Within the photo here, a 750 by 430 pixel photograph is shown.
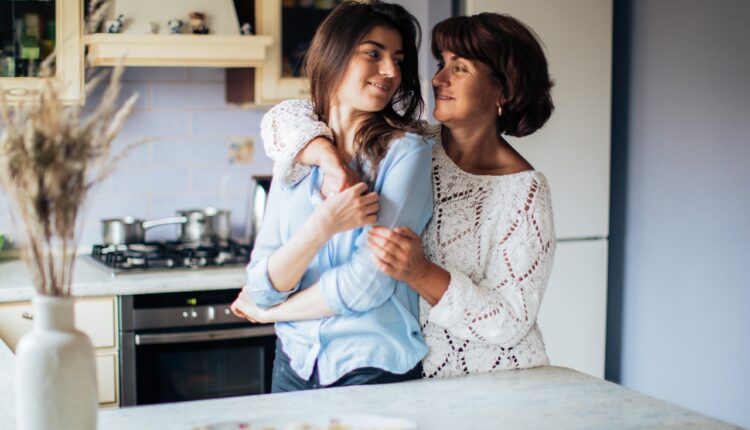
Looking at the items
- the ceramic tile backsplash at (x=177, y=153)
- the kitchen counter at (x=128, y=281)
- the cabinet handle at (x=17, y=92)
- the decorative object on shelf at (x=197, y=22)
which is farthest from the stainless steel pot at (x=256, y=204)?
the cabinet handle at (x=17, y=92)

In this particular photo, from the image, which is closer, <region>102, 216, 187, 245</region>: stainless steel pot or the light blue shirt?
the light blue shirt

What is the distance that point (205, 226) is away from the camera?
3.56m

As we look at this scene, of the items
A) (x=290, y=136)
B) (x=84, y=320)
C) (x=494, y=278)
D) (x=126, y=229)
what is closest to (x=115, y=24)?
(x=126, y=229)

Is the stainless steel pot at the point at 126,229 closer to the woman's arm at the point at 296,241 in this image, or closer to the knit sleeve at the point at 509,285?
the woman's arm at the point at 296,241

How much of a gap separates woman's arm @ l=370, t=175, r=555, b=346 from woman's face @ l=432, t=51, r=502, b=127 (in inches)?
8.6

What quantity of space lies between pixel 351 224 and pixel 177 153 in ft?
6.66

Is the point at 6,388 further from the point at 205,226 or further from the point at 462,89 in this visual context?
the point at 205,226

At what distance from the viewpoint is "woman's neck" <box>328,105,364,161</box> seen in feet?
6.38

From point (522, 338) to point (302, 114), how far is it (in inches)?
25.7

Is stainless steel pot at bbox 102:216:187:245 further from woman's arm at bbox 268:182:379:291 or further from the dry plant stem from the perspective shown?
the dry plant stem

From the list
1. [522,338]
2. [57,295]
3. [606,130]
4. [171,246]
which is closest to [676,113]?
[606,130]

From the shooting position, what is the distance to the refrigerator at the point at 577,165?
3.30 metres

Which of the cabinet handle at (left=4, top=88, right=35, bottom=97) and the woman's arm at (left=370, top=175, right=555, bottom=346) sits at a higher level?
the cabinet handle at (left=4, top=88, right=35, bottom=97)

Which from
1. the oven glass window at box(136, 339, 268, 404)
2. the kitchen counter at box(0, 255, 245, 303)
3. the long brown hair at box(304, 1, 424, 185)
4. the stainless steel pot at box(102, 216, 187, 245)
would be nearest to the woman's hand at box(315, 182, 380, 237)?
the long brown hair at box(304, 1, 424, 185)
